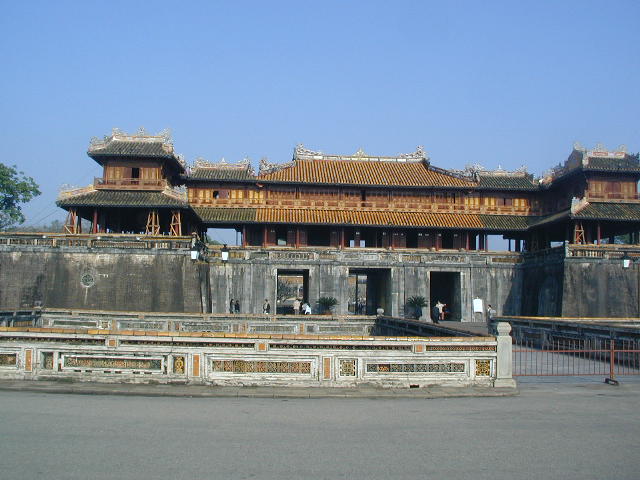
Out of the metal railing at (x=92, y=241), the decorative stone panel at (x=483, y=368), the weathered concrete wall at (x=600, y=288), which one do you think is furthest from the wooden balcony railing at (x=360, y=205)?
the decorative stone panel at (x=483, y=368)

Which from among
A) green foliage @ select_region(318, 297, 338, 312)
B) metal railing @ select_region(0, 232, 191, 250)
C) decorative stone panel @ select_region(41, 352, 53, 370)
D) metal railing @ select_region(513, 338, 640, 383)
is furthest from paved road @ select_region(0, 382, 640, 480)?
green foliage @ select_region(318, 297, 338, 312)

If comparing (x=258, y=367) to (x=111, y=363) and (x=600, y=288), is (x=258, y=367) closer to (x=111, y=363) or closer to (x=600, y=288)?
(x=111, y=363)

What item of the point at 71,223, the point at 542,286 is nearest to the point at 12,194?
the point at 71,223

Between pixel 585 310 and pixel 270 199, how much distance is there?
22892mm

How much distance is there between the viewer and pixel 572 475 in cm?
672

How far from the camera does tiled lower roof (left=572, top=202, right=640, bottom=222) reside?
128 ft

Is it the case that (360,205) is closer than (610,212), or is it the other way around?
(610,212)

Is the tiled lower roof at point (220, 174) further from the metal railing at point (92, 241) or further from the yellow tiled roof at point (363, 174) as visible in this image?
the metal railing at point (92, 241)

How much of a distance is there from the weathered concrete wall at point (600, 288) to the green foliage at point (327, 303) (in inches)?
562

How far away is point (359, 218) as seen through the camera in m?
43.5

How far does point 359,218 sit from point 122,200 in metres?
16.6

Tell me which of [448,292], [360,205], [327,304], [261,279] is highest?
[360,205]

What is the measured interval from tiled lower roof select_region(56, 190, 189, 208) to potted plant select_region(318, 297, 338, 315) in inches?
425

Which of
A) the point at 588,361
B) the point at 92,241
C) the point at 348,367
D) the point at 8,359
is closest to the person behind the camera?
the point at 348,367
